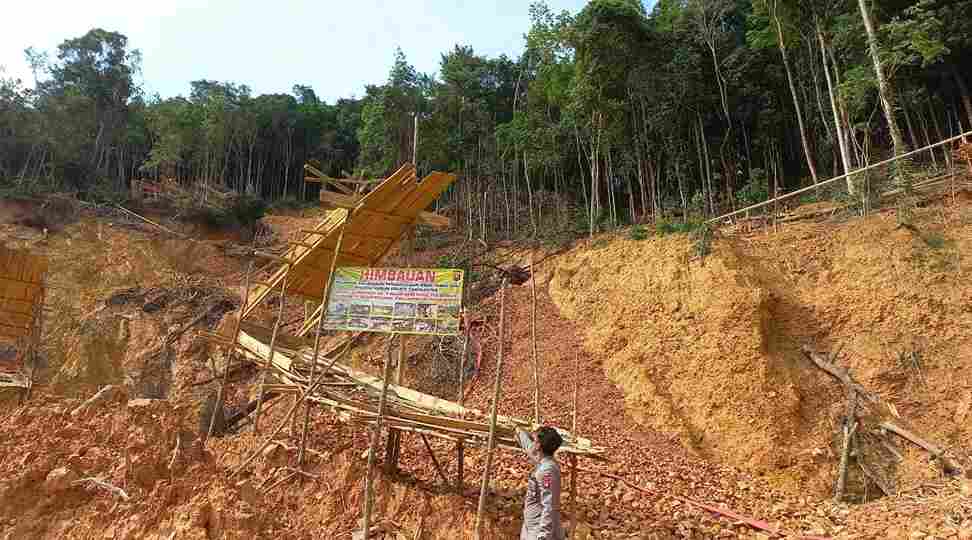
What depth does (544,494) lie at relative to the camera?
4078 mm

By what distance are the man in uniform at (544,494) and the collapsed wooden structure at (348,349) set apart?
627 millimetres

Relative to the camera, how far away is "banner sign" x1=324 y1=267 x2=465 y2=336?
5.70 m

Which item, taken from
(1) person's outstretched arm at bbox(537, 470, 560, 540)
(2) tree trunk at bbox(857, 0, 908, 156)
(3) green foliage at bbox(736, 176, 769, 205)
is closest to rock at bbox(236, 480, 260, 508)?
(1) person's outstretched arm at bbox(537, 470, 560, 540)

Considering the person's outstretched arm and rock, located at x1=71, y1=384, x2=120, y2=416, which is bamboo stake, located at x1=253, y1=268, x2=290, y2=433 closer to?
rock, located at x1=71, y1=384, x2=120, y2=416

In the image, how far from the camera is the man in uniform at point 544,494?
4.02 m

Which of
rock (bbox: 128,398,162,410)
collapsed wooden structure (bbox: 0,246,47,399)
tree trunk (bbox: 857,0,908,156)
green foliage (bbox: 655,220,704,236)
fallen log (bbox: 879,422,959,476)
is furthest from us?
green foliage (bbox: 655,220,704,236)

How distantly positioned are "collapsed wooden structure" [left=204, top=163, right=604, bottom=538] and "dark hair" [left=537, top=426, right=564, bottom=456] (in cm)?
87

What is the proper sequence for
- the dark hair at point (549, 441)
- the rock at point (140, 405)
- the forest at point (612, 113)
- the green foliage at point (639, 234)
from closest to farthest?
the dark hair at point (549, 441) < the rock at point (140, 405) < the green foliage at point (639, 234) < the forest at point (612, 113)

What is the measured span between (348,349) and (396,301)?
196cm

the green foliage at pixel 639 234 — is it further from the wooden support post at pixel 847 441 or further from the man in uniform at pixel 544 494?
the man in uniform at pixel 544 494

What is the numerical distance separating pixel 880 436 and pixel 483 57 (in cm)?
1985

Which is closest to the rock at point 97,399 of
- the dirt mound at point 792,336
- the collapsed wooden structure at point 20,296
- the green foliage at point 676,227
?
the collapsed wooden structure at point 20,296

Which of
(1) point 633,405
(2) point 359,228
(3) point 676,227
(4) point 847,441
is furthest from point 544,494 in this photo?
(3) point 676,227

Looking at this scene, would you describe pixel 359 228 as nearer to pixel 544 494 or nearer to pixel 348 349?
pixel 348 349
